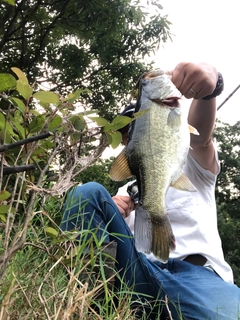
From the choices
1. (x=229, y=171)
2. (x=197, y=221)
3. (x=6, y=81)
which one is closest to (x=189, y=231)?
(x=197, y=221)

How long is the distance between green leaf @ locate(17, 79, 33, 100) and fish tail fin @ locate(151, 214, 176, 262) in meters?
0.73

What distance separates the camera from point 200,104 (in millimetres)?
1913

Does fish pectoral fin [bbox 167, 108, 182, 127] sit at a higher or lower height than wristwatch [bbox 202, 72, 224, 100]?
lower

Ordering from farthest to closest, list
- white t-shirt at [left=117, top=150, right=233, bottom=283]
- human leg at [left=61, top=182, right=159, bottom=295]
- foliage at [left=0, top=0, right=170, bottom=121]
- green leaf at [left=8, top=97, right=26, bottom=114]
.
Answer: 1. foliage at [left=0, top=0, right=170, bottom=121]
2. white t-shirt at [left=117, top=150, right=233, bottom=283]
3. human leg at [left=61, top=182, right=159, bottom=295]
4. green leaf at [left=8, top=97, right=26, bottom=114]

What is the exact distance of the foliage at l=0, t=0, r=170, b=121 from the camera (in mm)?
5176

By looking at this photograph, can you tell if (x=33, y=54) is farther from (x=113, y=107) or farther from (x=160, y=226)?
(x=160, y=226)

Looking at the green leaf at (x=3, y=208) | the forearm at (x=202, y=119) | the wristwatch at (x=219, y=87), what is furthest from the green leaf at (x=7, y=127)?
Result: the forearm at (x=202, y=119)

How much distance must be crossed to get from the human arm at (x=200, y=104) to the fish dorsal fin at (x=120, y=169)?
0.35 m

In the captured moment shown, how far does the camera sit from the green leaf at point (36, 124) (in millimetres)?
907

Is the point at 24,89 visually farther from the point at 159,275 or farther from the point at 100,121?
the point at 159,275

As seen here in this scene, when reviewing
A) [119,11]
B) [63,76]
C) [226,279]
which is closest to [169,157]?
[226,279]

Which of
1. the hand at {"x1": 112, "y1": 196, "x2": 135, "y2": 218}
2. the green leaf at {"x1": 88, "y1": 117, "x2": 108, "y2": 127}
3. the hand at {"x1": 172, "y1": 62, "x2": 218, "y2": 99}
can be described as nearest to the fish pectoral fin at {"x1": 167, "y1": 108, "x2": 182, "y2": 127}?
the hand at {"x1": 172, "y1": 62, "x2": 218, "y2": 99}

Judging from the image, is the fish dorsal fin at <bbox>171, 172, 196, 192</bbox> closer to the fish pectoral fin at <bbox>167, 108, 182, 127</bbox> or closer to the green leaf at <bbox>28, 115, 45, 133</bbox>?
the fish pectoral fin at <bbox>167, 108, 182, 127</bbox>

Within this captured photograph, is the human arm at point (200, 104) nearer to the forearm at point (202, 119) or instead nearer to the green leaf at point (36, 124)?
the forearm at point (202, 119)
